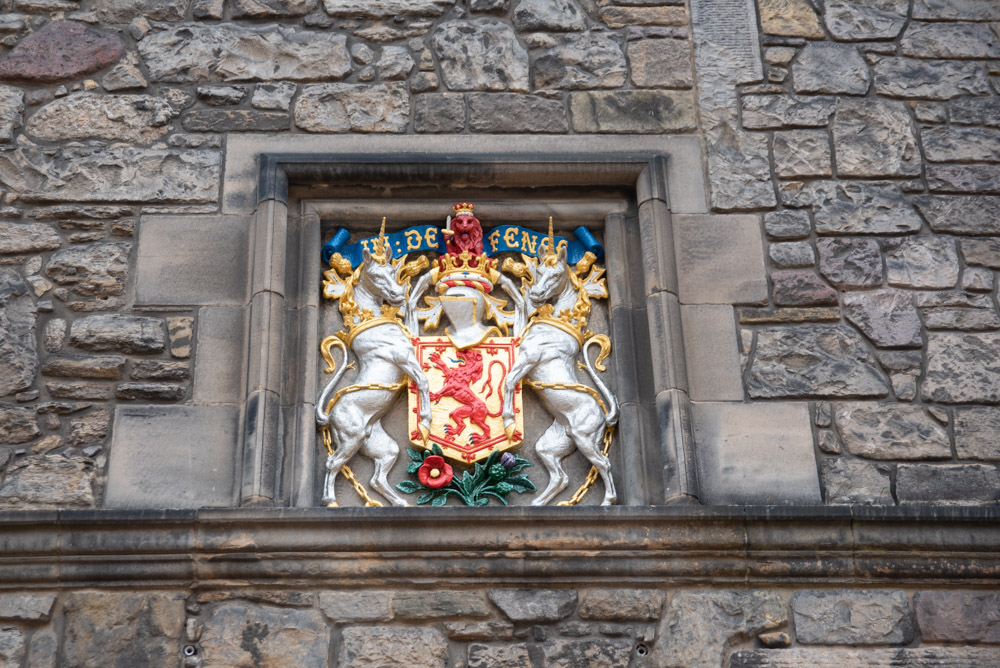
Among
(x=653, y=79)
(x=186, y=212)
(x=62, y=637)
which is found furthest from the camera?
(x=653, y=79)

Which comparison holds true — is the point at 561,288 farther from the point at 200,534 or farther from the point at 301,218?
the point at 200,534

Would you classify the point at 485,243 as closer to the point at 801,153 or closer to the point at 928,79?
the point at 801,153

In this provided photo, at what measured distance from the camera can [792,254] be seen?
19.0 feet

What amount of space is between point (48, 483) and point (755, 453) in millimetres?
2600

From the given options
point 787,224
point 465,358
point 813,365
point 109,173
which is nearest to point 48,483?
point 109,173

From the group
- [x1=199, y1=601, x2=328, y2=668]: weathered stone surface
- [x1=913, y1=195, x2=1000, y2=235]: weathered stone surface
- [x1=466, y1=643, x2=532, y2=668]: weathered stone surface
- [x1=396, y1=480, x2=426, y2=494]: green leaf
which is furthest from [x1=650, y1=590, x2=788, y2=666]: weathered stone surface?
[x1=913, y1=195, x2=1000, y2=235]: weathered stone surface

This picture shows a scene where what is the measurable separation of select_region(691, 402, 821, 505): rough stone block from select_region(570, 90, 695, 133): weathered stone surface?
131 cm

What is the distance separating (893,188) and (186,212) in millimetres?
2905

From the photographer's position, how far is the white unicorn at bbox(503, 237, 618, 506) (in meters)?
5.46

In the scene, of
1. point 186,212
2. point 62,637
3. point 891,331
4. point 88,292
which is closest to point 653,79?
point 891,331

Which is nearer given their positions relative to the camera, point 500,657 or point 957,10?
point 500,657

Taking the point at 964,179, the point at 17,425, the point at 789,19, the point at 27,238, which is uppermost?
the point at 789,19

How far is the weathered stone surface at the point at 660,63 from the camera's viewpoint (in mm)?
6180

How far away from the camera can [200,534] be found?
16.4 ft
